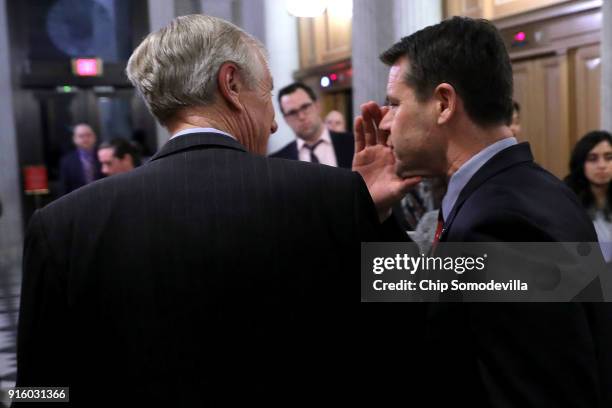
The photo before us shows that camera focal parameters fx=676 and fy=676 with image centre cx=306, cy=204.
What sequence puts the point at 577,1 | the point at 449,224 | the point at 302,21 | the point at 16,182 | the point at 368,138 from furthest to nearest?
1. the point at 302,21
2. the point at 16,182
3. the point at 577,1
4. the point at 368,138
5. the point at 449,224

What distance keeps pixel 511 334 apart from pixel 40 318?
0.74 metres

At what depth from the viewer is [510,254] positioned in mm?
1055

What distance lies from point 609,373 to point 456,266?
1.05ft

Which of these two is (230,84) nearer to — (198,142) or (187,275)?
(198,142)

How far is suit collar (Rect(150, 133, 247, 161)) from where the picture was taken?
1.11 m

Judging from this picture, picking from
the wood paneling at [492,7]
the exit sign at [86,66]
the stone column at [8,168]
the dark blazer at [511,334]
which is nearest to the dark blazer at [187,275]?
the dark blazer at [511,334]

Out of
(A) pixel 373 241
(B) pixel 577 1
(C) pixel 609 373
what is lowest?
(C) pixel 609 373

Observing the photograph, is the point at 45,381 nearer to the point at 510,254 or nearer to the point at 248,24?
the point at 510,254

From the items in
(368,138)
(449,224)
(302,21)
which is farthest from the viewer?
(302,21)

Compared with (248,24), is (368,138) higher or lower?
lower

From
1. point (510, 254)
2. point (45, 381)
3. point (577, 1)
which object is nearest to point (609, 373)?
point (510, 254)

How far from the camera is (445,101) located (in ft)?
4.28

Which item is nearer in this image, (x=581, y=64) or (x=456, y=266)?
(x=456, y=266)

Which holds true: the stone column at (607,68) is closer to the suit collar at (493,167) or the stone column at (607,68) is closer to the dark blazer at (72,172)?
the suit collar at (493,167)
